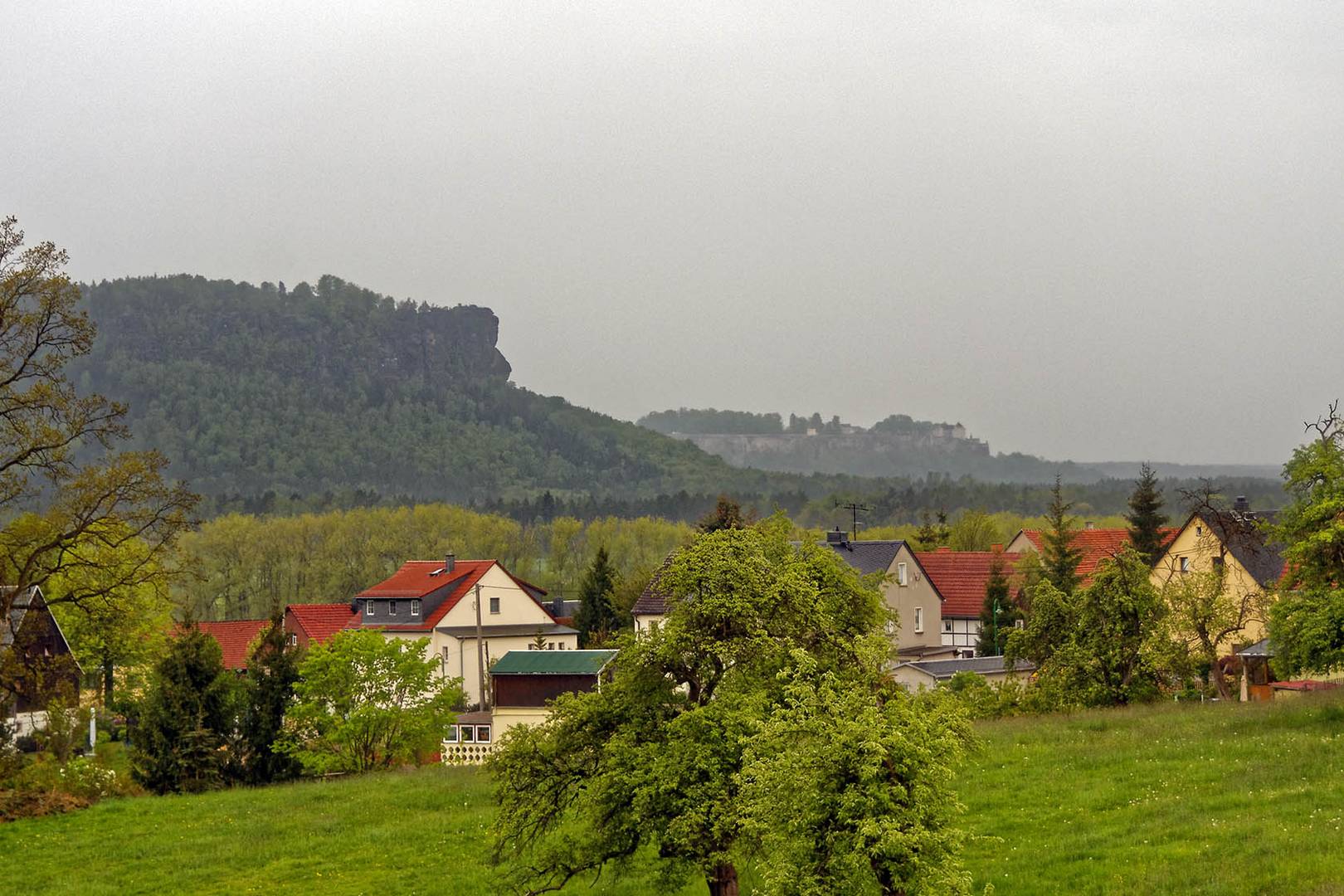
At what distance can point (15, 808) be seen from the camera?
2925 centimetres

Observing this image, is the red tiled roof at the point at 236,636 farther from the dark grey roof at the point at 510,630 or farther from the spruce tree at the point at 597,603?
the spruce tree at the point at 597,603

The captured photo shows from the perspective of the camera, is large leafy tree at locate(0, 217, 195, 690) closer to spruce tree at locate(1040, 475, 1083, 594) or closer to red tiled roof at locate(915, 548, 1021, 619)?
spruce tree at locate(1040, 475, 1083, 594)

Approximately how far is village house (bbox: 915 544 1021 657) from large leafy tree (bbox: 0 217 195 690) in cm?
5094

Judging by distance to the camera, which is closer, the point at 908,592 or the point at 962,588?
the point at 908,592

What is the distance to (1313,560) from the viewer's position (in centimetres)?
2842

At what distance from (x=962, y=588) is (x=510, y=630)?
2664 centimetres

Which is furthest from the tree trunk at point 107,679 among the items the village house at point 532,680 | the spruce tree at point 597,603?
the spruce tree at point 597,603

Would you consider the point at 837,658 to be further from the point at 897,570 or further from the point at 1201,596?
the point at 897,570

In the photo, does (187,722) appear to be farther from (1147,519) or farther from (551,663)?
(1147,519)

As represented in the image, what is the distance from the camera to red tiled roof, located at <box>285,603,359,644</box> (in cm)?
6781

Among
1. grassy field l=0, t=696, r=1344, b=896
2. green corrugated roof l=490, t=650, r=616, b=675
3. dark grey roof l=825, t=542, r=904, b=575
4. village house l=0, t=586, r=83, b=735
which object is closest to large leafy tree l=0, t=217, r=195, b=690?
village house l=0, t=586, r=83, b=735

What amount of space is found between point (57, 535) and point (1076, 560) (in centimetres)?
5340

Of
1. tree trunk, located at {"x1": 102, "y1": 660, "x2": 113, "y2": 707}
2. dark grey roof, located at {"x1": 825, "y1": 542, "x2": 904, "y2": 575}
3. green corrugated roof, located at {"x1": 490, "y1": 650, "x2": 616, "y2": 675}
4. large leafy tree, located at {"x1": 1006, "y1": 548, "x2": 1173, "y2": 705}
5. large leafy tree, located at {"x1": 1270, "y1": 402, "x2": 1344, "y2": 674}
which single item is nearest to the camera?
large leafy tree, located at {"x1": 1270, "y1": 402, "x2": 1344, "y2": 674}

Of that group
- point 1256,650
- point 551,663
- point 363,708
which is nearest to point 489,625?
point 551,663
